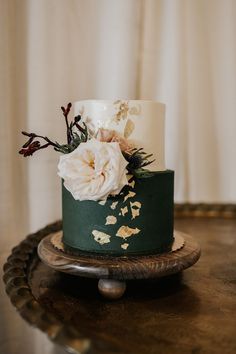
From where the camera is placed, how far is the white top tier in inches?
19.6

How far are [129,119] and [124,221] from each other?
0.46 ft

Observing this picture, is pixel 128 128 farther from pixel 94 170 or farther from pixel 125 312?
pixel 125 312

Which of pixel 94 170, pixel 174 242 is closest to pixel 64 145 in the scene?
pixel 94 170

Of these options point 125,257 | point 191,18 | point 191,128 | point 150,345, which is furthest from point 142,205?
point 191,18

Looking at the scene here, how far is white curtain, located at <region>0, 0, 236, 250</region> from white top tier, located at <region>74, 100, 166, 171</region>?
0.95 feet

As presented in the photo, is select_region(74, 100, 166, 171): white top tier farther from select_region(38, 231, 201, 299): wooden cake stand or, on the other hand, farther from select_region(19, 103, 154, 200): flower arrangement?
select_region(38, 231, 201, 299): wooden cake stand

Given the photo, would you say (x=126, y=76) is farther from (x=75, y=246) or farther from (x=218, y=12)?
(x=75, y=246)

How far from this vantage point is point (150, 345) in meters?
0.38

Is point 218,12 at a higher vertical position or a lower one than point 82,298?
higher

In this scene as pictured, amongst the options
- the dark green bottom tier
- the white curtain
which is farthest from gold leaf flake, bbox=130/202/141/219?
the white curtain

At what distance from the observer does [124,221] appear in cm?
48

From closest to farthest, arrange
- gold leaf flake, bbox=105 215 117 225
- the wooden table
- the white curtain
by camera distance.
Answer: the wooden table < gold leaf flake, bbox=105 215 117 225 < the white curtain

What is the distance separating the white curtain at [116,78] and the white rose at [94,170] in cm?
33

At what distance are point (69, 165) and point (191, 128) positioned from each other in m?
0.67
